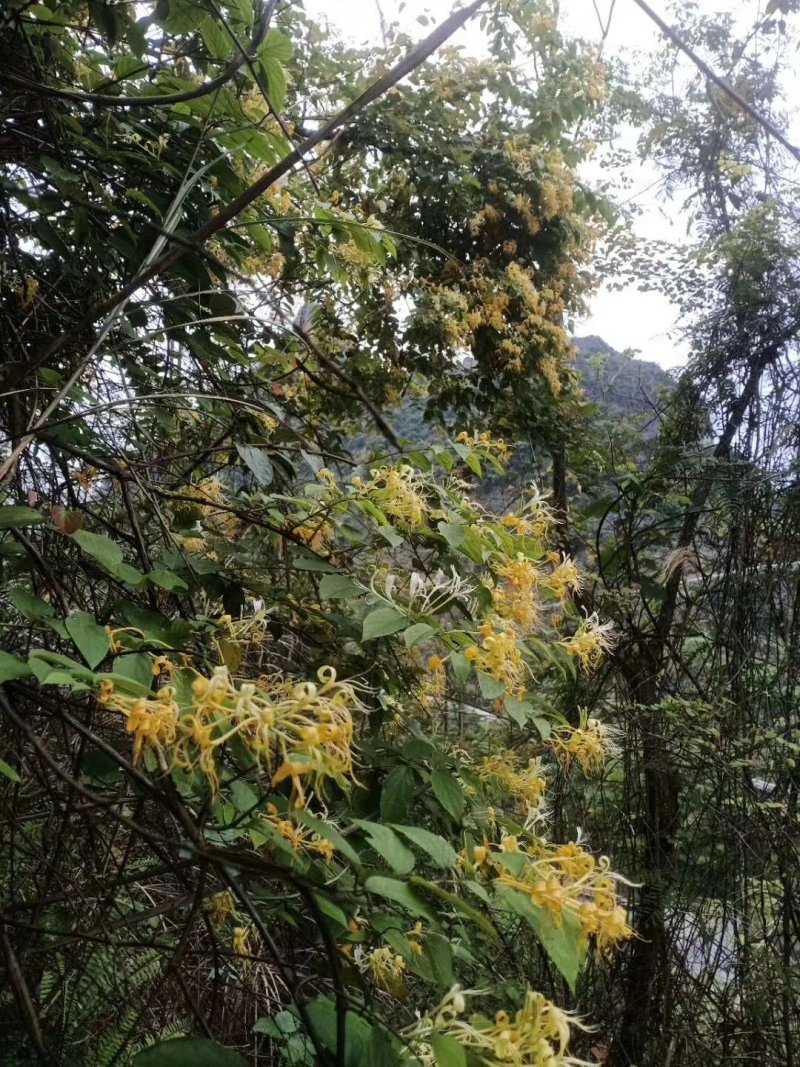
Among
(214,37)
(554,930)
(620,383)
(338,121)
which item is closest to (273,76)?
(214,37)

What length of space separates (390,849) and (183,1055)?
0.17 m

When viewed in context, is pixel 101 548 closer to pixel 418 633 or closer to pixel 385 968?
pixel 418 633

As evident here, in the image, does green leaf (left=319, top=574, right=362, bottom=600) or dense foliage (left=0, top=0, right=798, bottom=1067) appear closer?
dense foliage (left=0, top=0, right=798, bottom=1067)

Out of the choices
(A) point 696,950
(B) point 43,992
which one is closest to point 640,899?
(A) point 696,950

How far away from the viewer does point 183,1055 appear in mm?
491

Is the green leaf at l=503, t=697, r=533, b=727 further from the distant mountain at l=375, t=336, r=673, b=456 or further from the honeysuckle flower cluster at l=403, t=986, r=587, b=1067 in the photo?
the distant mountain at l=375, t=336, r=673, b=456

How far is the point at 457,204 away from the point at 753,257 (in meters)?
0.90

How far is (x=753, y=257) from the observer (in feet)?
7.09

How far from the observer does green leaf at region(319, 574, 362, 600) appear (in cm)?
77

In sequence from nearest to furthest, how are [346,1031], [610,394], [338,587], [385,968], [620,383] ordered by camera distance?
1. [346,1031]
2. [338,587]
3. [385,968]
4. [610,394]
5. [620,383]

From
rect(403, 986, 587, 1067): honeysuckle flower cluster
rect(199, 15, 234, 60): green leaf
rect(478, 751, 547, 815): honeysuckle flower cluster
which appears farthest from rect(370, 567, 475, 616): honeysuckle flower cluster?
rect(199, 15, 234, 60): green leaf

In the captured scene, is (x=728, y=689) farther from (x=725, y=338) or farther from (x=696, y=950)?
(x=725, y=338)

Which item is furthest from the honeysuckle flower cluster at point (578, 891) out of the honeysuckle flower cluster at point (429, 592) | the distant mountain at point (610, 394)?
the distant mountain at point (610, 394)

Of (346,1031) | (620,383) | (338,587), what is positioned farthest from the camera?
(620,383)
